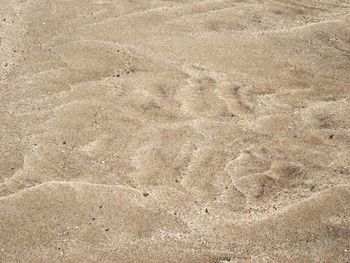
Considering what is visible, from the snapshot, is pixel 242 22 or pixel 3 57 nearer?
pixel 3 57

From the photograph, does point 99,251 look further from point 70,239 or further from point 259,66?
point 259,66

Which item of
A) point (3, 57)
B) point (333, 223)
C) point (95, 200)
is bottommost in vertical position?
point (333, 223)

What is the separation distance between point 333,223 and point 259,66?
5.21 feet

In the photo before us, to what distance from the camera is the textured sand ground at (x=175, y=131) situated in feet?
11.2

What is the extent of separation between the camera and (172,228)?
3.46 meters

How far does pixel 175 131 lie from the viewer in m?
4.09

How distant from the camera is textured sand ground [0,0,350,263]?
135 inches

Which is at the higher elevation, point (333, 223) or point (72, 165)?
point (72, 165)

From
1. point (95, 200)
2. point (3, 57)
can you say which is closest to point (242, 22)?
point (3, 57)

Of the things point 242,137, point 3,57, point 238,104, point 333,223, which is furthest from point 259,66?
point 3,57

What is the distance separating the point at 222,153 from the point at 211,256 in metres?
0.82

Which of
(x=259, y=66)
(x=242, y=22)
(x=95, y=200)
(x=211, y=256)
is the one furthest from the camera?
(x=242, y=22)

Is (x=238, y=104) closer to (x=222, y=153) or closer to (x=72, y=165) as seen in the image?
(x=222, y=153)

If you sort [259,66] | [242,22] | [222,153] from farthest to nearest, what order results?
[242,22] → [259,66] → [222,153]
